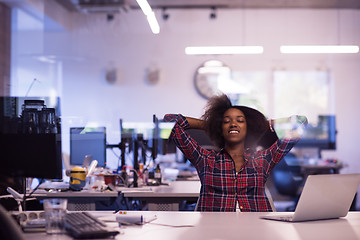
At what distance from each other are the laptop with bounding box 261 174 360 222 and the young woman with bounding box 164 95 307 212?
20.2 inches

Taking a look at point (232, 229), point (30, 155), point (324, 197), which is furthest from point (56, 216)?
point (324, 197)

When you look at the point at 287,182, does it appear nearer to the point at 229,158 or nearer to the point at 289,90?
the point at 289,90

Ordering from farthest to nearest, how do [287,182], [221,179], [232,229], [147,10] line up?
[287,182]
[147,10]
[221,179]
[232,229]

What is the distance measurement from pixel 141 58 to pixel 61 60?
132 cm

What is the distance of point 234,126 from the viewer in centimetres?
284

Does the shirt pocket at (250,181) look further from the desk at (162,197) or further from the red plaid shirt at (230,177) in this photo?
the desk at (162,197)

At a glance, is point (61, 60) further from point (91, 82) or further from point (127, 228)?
point (127, 228)

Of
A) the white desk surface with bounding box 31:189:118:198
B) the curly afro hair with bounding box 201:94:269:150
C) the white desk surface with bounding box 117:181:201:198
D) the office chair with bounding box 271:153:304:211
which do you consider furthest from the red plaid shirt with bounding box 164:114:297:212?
the office chair with bounding box 271:153:304:211

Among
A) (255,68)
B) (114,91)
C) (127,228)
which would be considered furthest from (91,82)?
(127,228)

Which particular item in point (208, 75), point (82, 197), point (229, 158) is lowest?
point (82, 197)

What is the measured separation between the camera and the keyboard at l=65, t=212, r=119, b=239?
5.58ft

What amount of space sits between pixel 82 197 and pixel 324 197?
211 cm

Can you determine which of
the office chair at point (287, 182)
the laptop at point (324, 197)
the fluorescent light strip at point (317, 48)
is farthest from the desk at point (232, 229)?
the fluorescent light strip at point (317, 48)

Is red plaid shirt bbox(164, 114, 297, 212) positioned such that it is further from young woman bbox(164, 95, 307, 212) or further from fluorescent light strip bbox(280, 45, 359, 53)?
fluorescent light strip bbox(280, 45, 359, 53)
